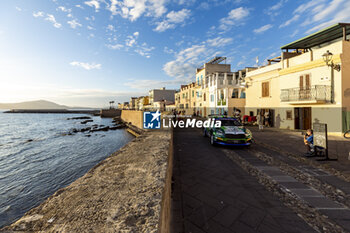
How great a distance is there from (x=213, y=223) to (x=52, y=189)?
1090cm

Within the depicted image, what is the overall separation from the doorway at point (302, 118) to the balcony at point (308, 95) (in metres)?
1.47

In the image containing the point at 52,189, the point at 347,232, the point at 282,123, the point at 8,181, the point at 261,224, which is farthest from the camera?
the point at 282,123

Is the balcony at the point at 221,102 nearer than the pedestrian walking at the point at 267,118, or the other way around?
the pedestrian walking at the point at 267,118

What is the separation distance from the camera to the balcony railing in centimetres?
1355

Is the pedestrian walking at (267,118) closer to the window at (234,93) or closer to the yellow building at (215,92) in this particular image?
the yellow building at (215,92)

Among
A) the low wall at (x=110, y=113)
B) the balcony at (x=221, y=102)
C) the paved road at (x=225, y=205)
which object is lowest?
the paved road at (x=225, y=205)

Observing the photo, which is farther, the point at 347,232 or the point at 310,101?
the point at 310,101

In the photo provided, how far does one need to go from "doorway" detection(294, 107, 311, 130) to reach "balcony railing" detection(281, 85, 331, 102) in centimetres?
149

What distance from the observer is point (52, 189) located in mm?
9969

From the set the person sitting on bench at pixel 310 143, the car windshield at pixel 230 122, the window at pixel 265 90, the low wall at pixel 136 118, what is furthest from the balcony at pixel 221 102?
the person sitting on bench at pixel 310 143

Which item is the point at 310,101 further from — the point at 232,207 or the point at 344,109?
the point at 232,207

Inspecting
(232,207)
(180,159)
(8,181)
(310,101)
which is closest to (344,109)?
(310,101)

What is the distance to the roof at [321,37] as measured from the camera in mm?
13867

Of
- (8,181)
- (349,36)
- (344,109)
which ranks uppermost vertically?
(349,36)
